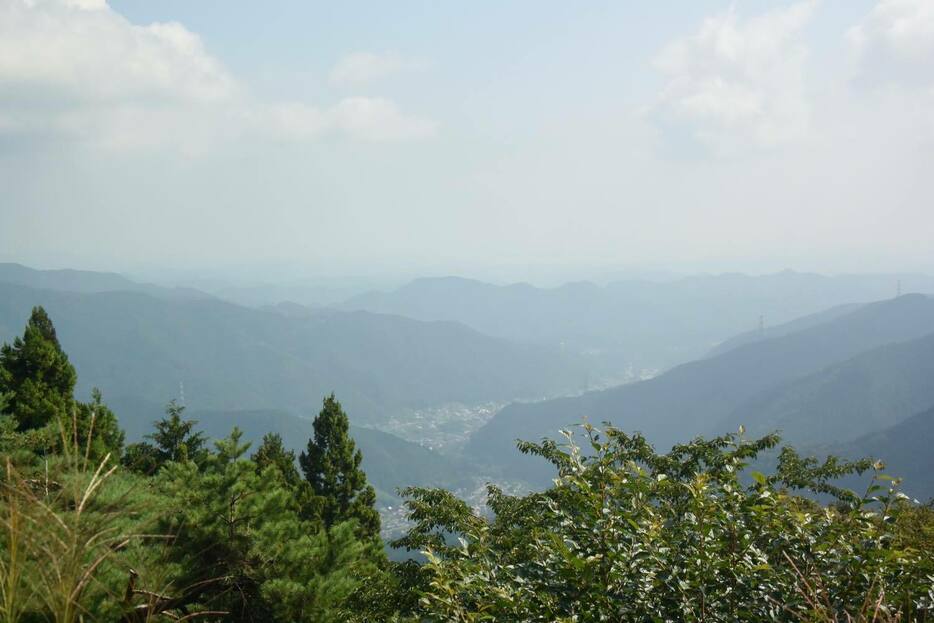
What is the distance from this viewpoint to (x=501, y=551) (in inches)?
275

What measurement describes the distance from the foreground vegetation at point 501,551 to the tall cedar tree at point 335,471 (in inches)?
536

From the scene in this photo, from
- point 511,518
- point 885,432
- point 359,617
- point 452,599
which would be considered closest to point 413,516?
point 511,518

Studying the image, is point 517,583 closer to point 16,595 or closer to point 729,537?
point 729,537

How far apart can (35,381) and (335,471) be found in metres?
11.9

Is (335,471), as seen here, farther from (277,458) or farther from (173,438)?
(173,438)

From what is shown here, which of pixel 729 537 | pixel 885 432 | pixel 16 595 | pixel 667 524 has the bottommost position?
pixel 885 432

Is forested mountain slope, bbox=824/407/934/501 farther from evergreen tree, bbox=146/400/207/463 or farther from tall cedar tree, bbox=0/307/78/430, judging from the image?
tall cedar tree, bbox=0/307/78/430

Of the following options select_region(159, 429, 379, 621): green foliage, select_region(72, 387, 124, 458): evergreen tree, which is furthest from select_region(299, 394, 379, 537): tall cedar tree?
select_region(159, 429, 379, 621): green foliage

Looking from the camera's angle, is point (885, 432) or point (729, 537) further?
point (885, 432)

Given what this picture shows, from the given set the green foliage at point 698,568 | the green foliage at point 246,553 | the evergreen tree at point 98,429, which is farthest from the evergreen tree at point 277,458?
the green foliage at point 698,568

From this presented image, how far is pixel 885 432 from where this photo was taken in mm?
150250

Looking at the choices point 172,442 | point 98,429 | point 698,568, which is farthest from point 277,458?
point 698,568

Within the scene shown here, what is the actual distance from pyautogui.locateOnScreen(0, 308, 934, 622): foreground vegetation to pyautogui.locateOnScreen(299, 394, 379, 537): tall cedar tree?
13606 millimetres

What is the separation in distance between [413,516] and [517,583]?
6.77 m
